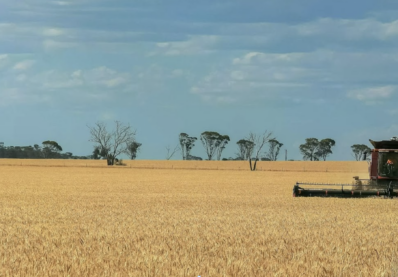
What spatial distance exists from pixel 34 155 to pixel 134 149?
27598 mm

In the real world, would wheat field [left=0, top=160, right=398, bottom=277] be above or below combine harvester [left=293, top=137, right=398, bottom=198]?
below

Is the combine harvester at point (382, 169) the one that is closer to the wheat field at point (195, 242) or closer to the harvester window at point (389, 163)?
the harvester window at point (389, 163)

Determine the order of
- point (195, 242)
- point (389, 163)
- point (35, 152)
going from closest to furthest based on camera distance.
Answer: point (195, 242)
point (389, 163)
point (35, 152)

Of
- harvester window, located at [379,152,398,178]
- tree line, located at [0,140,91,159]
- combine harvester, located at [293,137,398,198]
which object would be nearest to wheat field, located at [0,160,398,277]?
combine harvester, located at [293,137,398,198]

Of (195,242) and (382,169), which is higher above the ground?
(382,169)

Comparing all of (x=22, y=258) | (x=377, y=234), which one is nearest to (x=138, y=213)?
(x=377, y=234)

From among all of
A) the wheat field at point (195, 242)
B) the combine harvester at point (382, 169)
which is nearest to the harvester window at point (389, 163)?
the combine harvester at point (382, 169)

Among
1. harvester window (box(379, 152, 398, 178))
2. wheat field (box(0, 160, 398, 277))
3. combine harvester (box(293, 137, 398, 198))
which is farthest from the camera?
harvester window (box(379, 152, 398, 178))

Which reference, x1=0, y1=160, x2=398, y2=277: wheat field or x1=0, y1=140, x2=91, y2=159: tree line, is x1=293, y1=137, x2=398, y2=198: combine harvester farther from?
x1=0, y1=140, x2=91, y2=159: tree line

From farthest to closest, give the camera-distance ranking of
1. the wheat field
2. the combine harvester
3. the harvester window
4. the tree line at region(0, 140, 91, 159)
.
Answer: the tree line at region(0, 140, 91, 159)
the harvester window
the combine harvester
the wheat field

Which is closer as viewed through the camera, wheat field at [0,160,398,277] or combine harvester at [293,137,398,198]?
wheat field at [0,160,398,277]

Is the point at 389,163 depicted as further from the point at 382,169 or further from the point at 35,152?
the point at 35,152

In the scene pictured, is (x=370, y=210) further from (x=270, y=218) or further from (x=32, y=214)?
(x=32, y=214)

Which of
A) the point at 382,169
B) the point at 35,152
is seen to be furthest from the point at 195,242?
the point at 35,152
